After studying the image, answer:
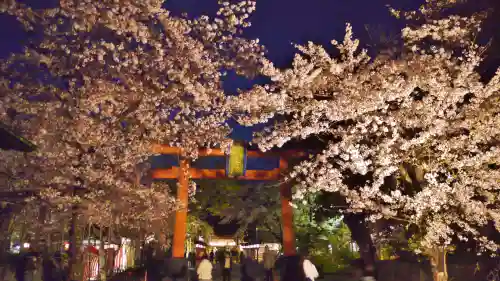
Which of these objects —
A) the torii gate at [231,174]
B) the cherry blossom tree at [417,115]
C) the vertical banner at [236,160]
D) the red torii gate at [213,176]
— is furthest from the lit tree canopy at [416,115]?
the red torii gate at [213,176]

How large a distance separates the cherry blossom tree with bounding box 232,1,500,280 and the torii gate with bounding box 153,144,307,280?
6472 mm

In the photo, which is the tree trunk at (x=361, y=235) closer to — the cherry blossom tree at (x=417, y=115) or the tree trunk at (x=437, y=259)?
the cherry blossom tree at (x=417, y=115)

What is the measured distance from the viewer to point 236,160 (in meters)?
17.9

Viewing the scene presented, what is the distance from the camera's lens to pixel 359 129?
11141 mm

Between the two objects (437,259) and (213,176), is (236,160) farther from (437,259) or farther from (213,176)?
(437,259)

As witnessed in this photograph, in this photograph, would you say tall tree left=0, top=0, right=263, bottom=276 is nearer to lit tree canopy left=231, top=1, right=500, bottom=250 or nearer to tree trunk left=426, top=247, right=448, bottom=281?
lit tree canopy left=231, top=1, right=500, bottom=250

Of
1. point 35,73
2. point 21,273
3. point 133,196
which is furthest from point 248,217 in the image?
point 35,73

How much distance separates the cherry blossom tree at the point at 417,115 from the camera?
32.4 feet

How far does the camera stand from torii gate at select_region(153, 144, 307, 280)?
1784 cm

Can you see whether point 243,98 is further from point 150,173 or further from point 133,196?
point 150,173

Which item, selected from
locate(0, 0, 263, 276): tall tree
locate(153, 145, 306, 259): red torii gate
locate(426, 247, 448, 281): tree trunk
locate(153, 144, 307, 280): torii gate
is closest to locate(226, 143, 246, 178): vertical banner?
locate(153, 144, 307, 280): torii gate

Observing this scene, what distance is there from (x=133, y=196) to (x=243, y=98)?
675 centimetres

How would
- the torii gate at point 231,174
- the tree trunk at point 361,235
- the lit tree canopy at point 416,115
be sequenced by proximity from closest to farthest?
1. the lit tree canopy at point 416,115
2. the tree trunk at point 361,235
3. the torii gate at point 231,174

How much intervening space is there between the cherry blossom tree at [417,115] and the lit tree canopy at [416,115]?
3cm
